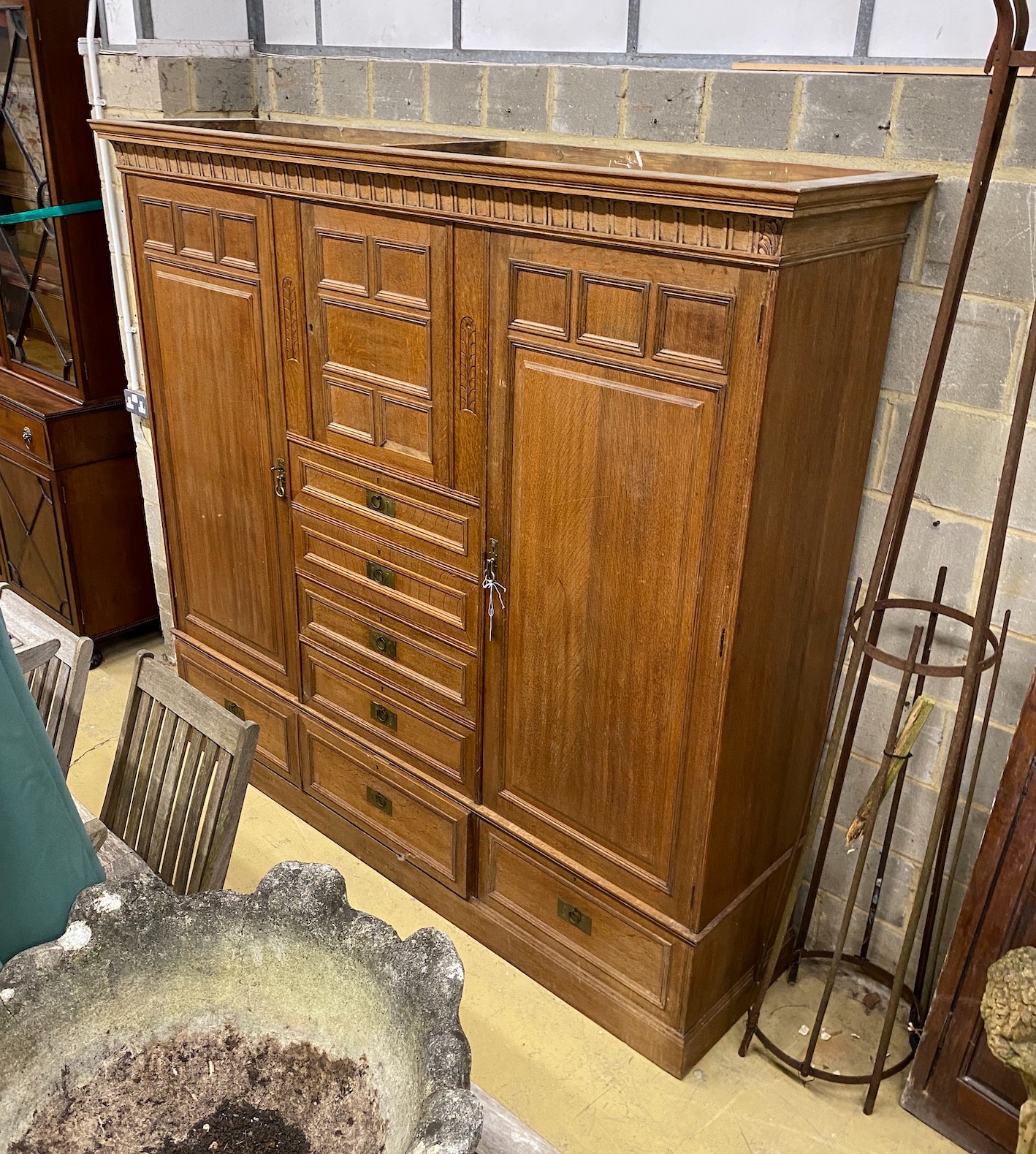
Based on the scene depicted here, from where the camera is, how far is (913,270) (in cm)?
209

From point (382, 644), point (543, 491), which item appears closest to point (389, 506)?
point (382, 644)

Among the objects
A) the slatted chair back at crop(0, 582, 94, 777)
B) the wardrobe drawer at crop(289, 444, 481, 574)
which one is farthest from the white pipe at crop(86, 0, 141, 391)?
the slatted chair back at crop(0, 582, 94, 777)

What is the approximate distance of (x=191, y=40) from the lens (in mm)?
3104

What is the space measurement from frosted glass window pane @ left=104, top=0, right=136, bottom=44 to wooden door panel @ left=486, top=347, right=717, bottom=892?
1.83 meters

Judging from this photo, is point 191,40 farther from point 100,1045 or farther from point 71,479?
point 100,1045

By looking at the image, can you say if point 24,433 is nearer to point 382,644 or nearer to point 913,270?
point 382,644

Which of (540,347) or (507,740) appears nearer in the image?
(540,347)

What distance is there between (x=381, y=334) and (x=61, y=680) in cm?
103

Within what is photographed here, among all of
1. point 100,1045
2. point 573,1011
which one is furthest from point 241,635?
point 100,1045

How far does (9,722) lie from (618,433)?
114 cm

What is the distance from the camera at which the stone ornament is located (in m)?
1.80

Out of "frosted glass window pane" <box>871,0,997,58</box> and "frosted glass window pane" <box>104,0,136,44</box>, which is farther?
"frosted glass window pane" <box>104,0,136,44</box>

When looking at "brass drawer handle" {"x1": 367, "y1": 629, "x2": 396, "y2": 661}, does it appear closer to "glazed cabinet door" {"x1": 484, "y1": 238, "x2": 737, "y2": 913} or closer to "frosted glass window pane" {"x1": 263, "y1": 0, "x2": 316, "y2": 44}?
"glazed cabinet door" {"x1": 484, "y1": 238, "x2": 737, "y2": 913}

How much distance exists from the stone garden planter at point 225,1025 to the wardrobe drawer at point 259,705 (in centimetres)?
162
